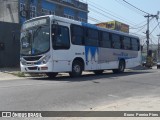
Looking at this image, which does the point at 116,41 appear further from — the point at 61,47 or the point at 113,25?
the point at 113,25

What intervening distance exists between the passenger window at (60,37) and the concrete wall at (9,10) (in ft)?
74.1

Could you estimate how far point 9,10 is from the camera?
42.6m

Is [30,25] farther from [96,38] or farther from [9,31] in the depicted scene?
[9,31]

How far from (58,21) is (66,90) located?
20.7 ft

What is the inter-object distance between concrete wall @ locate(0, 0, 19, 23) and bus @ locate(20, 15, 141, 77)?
775 inches

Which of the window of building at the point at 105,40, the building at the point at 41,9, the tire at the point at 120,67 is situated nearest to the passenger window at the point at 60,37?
the window of building at the point at 105,40

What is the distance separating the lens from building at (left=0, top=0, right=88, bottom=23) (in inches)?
1623

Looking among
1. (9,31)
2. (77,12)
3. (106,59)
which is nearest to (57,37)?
(106,59)

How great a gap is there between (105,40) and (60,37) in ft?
20.7

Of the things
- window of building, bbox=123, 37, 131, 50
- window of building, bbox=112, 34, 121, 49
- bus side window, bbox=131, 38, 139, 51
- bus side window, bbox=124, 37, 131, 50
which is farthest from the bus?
bus side window, bbox=131, 38, 139, 51

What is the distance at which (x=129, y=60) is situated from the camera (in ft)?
96.7

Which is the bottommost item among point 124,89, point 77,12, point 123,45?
point 124,89

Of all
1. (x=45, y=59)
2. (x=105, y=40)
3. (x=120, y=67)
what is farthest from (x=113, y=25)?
(x=45, y=59)

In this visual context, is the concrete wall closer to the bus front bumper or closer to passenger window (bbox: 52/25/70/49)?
Answer: passenger window (bbox: 52/25/70/49)
